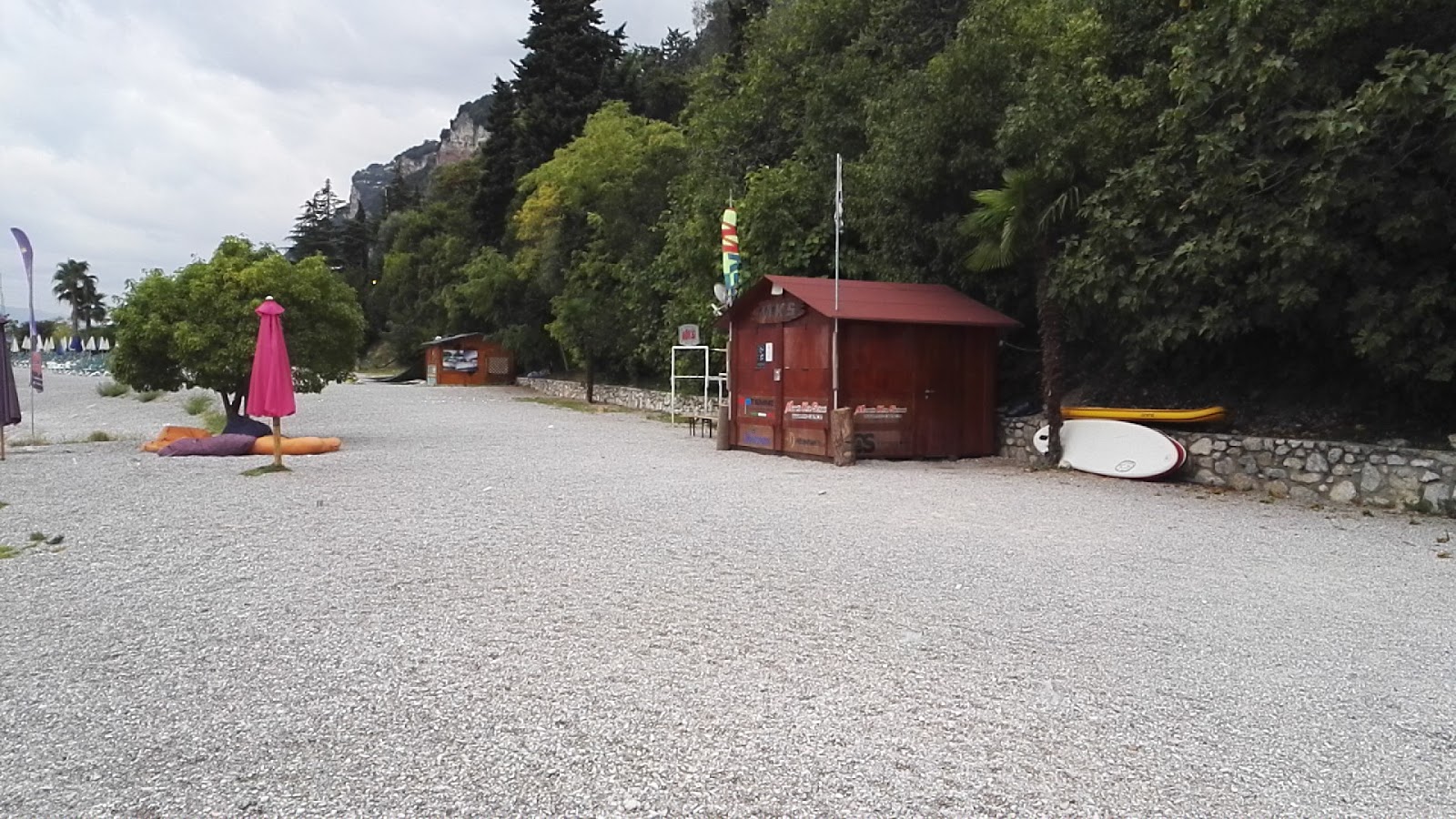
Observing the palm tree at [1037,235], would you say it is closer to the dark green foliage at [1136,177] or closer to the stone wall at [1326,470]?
the dark green foliage at [1136,177]

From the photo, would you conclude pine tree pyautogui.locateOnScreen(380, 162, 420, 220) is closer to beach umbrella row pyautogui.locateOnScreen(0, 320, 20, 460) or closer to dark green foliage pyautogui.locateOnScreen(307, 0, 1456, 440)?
dark green foliage pyautogui.locateOnScreen(307, 0, 1456, 440)

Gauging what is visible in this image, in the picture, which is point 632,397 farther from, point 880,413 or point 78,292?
point 78,292

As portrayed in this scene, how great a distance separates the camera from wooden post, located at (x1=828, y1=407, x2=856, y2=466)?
14.4 m

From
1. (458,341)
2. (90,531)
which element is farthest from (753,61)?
(458,341)

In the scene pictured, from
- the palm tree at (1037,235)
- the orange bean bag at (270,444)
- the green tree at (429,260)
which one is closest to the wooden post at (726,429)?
the palm tree at (1037,235)

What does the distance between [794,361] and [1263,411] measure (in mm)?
6572

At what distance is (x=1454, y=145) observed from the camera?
9398 mm

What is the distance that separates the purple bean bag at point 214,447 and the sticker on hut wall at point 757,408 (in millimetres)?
7916

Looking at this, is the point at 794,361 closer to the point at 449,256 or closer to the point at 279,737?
the point at 279,737

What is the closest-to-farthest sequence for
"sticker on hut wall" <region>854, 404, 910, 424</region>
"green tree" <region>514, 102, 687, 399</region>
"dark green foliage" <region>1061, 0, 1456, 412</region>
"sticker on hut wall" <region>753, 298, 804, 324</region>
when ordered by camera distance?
"dark green foliage" <region>1061, 0, 1456, 412</region> < "sticker on hut wall" <region>854, 404, 910, 424</region> < "sticker on hut wall" <region>753, 298, 804, 324</region> < "green tree" <region>514, 102, 687, 399</region>

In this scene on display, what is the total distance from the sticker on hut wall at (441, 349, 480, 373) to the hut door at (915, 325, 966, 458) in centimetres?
3842

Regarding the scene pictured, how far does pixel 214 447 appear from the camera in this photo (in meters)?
15.2

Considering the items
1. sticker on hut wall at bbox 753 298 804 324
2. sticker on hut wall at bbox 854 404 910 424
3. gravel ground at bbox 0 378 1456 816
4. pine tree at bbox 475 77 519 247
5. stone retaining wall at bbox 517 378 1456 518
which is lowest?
gravel ground at bbox 0 378 1456 816

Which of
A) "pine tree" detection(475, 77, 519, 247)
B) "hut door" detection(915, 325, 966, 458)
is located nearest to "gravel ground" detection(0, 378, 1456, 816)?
"hut door" detection(915, 325, 966, 458)
